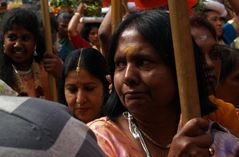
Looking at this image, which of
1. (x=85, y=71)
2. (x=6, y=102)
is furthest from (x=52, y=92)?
(x=6, y=102)

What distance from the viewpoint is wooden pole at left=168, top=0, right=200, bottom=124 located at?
1.42 metres

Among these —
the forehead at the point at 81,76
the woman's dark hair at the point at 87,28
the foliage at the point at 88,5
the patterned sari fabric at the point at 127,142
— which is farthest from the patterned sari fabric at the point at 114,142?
the woman's dark hair at the point at 87,28

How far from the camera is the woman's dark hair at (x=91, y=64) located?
3.18 metres

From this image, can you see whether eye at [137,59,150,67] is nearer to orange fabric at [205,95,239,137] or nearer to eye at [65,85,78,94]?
orange fabric at [205,95,239,137]

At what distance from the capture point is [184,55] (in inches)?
56.2

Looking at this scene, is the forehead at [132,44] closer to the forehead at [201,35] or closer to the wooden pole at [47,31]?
the forehead at [201,35]

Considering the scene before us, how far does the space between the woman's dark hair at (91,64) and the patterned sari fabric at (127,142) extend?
1.24 m

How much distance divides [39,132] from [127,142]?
1.07 m

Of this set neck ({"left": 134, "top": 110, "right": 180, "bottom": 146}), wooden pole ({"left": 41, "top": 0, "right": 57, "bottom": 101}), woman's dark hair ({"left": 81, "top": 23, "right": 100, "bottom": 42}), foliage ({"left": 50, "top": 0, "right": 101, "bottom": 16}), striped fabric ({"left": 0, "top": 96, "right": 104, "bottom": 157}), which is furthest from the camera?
woman's dark hair ({"left": 81, "top": 23, "right": 100, "bottom": 42})

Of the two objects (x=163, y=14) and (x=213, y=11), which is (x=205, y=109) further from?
(x=213, y=11)

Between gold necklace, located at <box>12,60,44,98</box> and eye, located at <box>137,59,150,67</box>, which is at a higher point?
eye, located at <box>137,59,150,67</box>

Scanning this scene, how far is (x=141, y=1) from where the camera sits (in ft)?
9.16

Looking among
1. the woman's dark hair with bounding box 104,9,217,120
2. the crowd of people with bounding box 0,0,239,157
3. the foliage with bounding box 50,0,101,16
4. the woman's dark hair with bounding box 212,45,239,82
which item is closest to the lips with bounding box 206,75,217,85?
the crowd of people with bounding box 0,0,239,157

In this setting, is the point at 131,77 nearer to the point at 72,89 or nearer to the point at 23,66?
the point at 72,89
